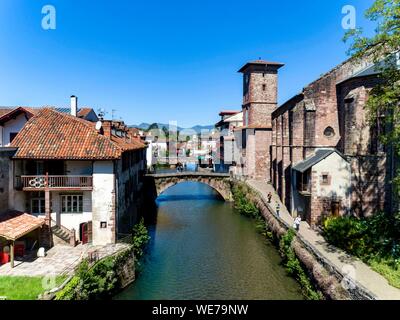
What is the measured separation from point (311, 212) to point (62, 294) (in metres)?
20.0

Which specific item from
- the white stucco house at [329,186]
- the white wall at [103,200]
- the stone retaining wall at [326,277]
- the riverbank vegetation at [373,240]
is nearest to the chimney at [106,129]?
the white wall at [103,200]

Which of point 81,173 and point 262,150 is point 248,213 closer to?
point 262,150

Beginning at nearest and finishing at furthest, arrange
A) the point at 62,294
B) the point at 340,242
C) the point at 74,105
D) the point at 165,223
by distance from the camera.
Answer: the point at 62,294
the point at 340,242
the point at 74,105
the point at 165,223

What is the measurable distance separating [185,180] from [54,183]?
88.3 ft

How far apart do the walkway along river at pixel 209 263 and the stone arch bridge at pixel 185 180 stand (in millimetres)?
7369

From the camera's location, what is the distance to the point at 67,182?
73.1ft

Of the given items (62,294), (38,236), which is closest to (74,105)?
(38,236)

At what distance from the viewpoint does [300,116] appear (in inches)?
1307

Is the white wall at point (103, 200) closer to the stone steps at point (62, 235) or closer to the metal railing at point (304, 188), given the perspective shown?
the stone steps at point (62, 235)

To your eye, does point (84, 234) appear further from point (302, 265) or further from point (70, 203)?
point (302, 265)

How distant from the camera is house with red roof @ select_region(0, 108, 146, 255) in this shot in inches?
858

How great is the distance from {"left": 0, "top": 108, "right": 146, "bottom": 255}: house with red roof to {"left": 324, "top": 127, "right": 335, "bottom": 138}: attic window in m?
21.2

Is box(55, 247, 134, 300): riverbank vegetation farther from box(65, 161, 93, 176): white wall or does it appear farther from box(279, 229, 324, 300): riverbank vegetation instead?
box(279, 229, 324, 300): riverbank vegetation
